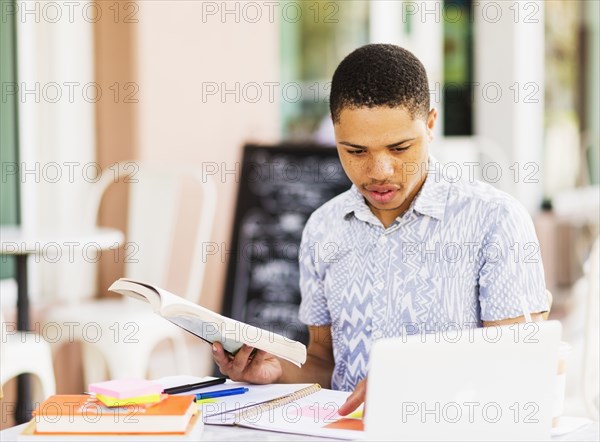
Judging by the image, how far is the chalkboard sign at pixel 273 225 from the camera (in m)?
3.68

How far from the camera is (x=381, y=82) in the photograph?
1.48m

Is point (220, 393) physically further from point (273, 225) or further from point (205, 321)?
point (273, 225)

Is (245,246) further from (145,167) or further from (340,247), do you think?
(340,247)

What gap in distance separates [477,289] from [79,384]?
2.30 meters

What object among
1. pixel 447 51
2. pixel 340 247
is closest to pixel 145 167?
pixel 340 247

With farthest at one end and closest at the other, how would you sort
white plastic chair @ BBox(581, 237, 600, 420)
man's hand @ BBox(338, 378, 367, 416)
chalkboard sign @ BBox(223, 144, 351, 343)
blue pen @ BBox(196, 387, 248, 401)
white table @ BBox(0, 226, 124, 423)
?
1. chalkboard sign @ BBox(223, 144, 351, 343)
2. white table @ BBox(0, 226, 124, 423)
3. white plastic chair @ BBox(581, 237, 600, 420)
4. blue pen @ BBox(196, 387, 248, 401)
5. man's hand @ BBox(338, 378, 367, 416)

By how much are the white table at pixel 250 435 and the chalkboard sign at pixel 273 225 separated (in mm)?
2417

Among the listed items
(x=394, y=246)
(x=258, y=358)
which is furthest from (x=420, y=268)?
(x=258, y=358)

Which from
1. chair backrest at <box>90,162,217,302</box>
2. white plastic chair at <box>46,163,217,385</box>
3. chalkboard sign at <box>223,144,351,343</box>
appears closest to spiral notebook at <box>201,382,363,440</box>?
white plastic chair at <box>46,163,217,385</box>

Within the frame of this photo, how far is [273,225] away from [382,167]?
90.2 inches

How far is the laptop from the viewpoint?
92 cm

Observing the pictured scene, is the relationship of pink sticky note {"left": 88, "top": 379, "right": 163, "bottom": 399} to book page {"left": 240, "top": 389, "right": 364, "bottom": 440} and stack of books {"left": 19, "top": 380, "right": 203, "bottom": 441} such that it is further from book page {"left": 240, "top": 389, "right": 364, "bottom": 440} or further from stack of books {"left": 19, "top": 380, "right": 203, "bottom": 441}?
book page {"left": 240, "top": 389, "right": 364, "bottom": 440}

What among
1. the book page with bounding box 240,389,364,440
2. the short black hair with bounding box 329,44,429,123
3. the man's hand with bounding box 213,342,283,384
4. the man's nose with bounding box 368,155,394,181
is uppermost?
the short black hair with bounding box 329,44,429,123

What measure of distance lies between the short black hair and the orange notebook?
60cm
